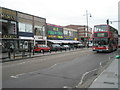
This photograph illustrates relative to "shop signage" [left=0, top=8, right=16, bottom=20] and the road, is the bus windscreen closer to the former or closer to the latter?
the road

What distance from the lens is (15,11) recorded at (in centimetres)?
3262

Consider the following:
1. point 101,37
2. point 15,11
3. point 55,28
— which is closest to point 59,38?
point 55,28

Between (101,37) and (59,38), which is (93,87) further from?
(59,38)

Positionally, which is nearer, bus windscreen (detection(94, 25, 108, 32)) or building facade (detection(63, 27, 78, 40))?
bus windscreen (detection(94, 25, 108, 32))

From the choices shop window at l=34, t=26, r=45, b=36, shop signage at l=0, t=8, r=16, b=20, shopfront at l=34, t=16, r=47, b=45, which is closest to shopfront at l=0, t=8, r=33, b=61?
shop signage at l=0, t=8, r=16, b=20

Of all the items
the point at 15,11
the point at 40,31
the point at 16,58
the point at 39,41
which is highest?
the point at 15,11

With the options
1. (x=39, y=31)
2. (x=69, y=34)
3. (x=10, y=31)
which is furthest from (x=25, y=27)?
(x=69, y=34)

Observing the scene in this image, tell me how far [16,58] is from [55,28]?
3383 cm

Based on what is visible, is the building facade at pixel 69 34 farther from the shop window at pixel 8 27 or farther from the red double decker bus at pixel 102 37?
the red double decker bus at pixel 102 37

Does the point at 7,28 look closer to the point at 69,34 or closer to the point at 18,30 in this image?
the point at 18,30

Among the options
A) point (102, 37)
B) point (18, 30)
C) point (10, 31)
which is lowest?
point (102, 37)

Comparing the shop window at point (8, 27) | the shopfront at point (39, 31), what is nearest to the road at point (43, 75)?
the shop window at point (8, 27)

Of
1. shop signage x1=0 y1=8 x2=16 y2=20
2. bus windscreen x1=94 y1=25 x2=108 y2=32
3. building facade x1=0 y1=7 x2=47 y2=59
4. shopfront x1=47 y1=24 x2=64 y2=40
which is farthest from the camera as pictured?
shopfront x1=47 y1=24 x2=64 y2=40

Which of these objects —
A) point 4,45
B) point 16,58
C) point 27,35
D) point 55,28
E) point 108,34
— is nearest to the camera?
point 16,58
